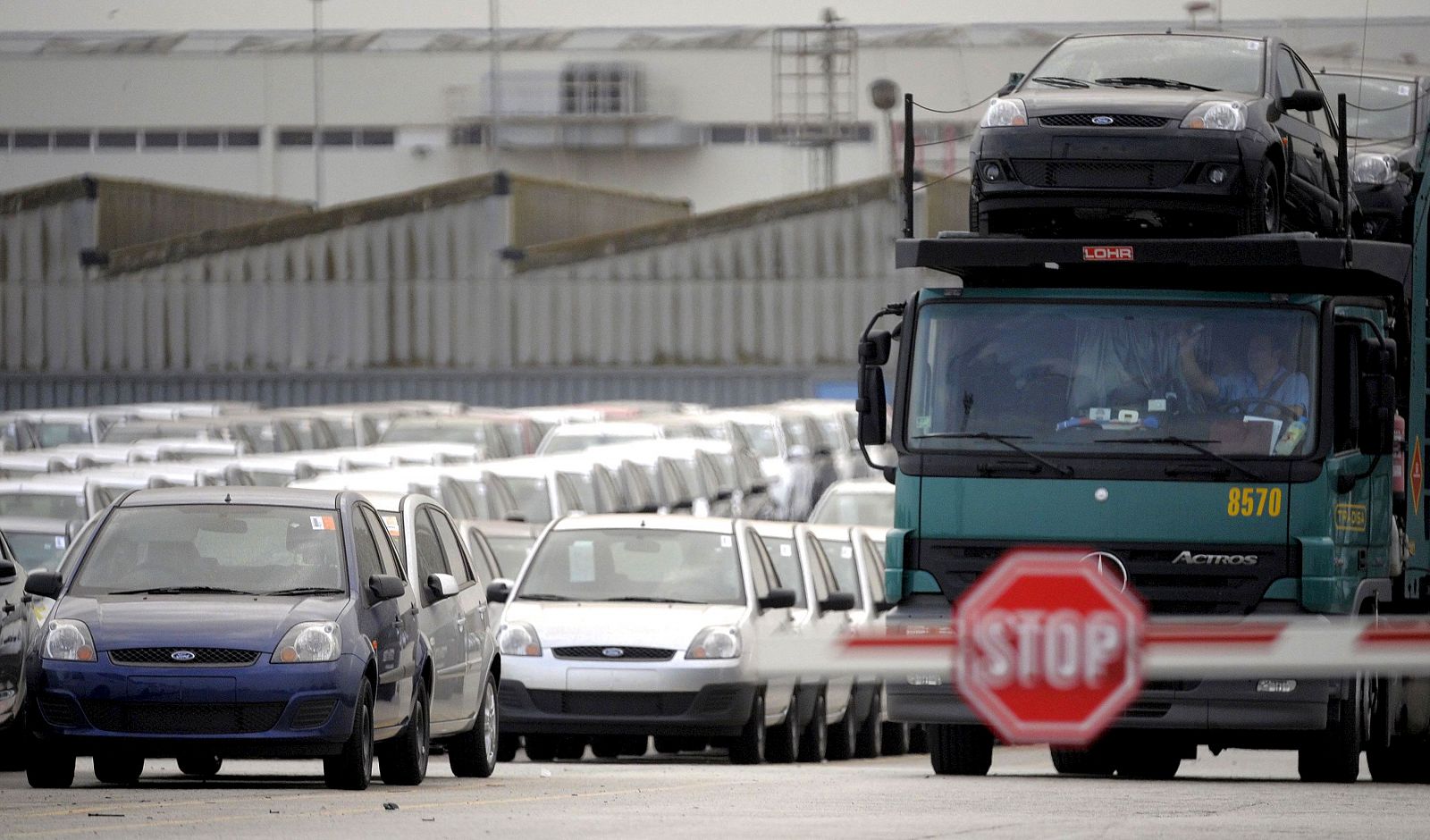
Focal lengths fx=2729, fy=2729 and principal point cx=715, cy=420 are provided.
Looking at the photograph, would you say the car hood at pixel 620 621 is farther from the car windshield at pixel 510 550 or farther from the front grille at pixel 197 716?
the front grille at pixel 197 716

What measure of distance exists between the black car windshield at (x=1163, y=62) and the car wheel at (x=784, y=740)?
547cm

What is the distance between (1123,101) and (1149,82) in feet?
1.48

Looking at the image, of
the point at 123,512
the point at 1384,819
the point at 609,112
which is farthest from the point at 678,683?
the point at 609,112

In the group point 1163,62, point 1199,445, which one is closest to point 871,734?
point 1163,62

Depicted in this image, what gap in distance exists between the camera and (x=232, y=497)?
1384 centimetres

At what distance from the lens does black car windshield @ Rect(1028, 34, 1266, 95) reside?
45.8ft

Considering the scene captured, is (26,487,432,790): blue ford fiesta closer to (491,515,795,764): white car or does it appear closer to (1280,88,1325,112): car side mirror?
(491,515,795,764): white car

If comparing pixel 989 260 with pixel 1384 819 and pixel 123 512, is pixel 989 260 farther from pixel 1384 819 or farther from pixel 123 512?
pixel 123 512

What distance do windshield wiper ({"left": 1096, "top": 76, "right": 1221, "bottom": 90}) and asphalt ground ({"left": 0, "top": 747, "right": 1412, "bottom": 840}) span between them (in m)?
3.56

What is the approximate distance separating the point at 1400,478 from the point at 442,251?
48.3 meters

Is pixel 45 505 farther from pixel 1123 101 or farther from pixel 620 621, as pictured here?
pixel 1123 101

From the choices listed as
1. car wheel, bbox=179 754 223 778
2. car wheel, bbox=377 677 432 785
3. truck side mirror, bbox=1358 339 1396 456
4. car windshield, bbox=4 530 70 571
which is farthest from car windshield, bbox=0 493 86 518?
truck side mirror, bbox=1358 339 1396 456

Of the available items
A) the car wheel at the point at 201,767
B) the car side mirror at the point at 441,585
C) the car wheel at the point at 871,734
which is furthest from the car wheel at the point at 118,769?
the car wheel at the point at 871,734

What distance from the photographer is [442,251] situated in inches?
2415
